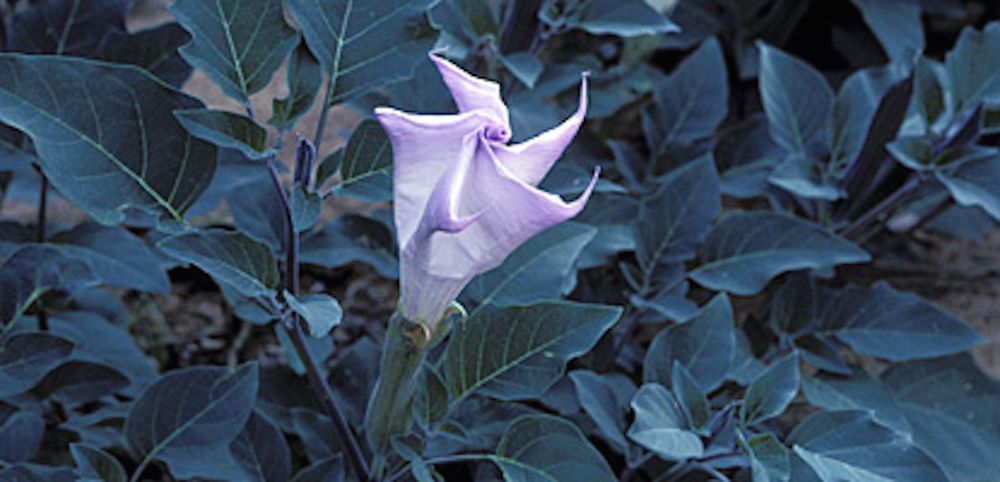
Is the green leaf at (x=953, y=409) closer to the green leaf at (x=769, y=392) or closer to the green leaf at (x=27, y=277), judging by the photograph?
the green leaf at (x=769, y=392)

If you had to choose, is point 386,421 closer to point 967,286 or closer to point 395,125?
point 395,125

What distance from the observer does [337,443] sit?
1062 millimetres

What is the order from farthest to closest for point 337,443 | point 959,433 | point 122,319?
point 122,319 → point 959,433 → point 337,443

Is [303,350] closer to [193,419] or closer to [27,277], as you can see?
[193,419]

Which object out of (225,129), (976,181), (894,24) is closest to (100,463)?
(225,129)

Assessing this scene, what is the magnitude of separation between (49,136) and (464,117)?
1.16 ft

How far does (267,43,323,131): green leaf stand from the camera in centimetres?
87

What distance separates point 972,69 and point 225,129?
87 cm

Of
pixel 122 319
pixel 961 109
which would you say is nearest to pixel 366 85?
pixel 122 319

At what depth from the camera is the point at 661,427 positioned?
2.99 ft

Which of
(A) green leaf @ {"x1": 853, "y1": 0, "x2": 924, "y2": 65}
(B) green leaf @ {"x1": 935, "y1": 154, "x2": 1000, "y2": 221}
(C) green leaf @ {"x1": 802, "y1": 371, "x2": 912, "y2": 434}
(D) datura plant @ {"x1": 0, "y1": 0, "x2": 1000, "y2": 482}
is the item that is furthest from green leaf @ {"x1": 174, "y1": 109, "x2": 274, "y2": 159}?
(A) green leaf @ {"x1": 853, "y1": 0, "x2": 924, "y2": 65}

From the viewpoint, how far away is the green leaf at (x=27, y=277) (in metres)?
0.99

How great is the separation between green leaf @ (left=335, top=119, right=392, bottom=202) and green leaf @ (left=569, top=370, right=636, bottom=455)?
264mm

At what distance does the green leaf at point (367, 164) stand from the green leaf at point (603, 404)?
0.26 m
